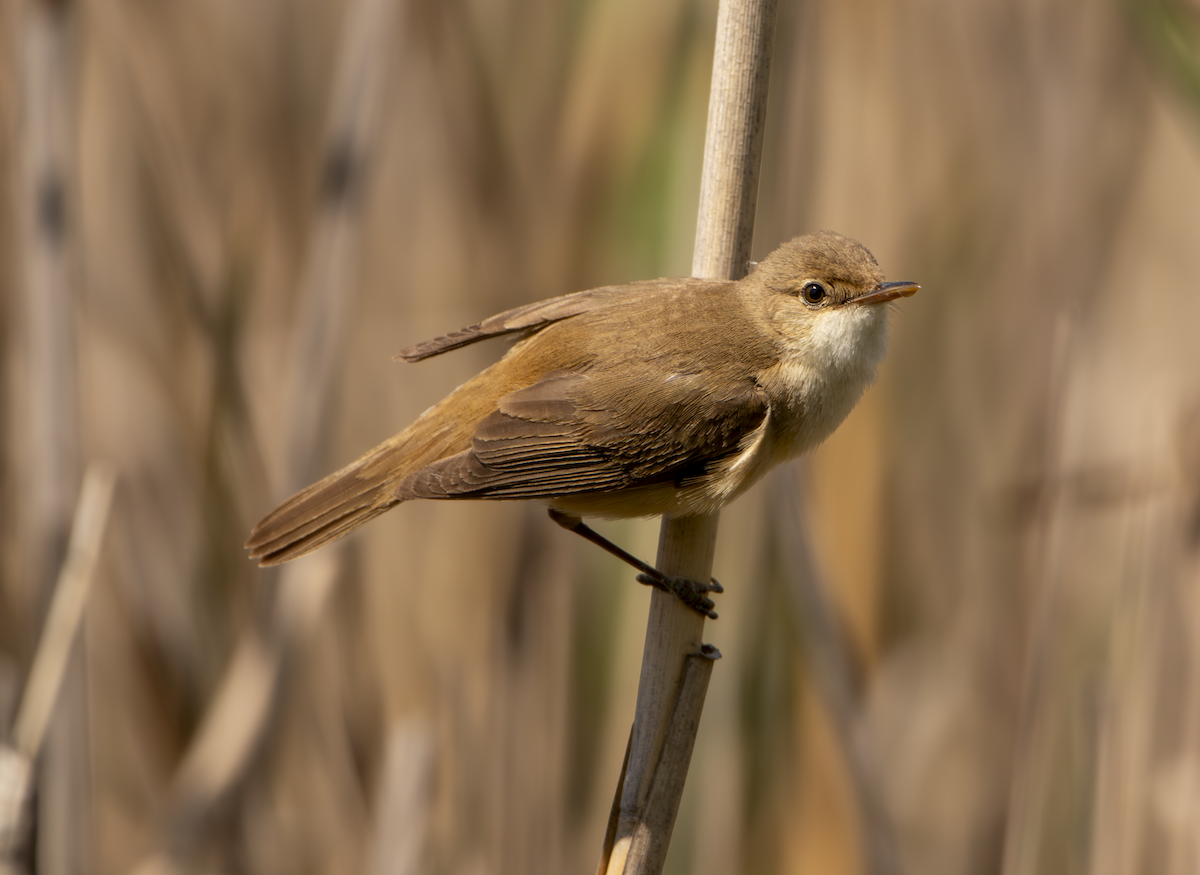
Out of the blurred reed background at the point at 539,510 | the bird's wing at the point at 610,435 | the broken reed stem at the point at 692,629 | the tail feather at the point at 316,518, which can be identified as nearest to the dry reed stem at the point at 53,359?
the blurred reed background at the point at 539,510

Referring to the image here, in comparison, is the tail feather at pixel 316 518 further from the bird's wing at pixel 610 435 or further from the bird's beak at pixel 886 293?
the bird's beak at pixel 886 293

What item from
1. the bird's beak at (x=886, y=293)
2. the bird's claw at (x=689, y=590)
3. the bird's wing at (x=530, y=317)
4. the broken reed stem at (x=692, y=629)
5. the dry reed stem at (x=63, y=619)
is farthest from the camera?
the dry reed stem at (x=63, y=619)

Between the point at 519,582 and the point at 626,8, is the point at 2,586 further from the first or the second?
the point at 626,8

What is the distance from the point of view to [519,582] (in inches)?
102

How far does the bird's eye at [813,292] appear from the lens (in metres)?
2.14

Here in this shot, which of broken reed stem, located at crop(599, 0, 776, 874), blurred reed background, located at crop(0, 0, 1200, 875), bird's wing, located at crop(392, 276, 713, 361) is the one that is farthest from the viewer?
blurred reed background, located at crop(0, 0, 1200, 875)

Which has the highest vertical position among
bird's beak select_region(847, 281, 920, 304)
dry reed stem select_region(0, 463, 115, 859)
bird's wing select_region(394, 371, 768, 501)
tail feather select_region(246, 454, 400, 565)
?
bird's beak select_region(847, 281, 920, 304)

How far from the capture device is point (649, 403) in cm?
202

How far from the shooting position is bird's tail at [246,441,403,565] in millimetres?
2041

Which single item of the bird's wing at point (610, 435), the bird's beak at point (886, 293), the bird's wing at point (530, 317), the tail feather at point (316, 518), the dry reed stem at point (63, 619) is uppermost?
the bird's beak at point (886, 293)

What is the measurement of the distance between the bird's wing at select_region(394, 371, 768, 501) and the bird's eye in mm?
219

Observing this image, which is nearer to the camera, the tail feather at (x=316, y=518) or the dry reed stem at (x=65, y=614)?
the tail feather at (x=316, y=518)

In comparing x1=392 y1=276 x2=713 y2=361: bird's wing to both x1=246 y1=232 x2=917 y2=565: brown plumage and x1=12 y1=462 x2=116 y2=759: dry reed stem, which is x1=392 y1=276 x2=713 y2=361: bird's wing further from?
x1=12 y1=462 x2=116 y2=759: dry reed stem

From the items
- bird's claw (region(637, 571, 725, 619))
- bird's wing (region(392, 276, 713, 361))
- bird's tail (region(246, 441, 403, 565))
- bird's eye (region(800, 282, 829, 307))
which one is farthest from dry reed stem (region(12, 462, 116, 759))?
bird's eye (region(800, 282, 829, 307))
